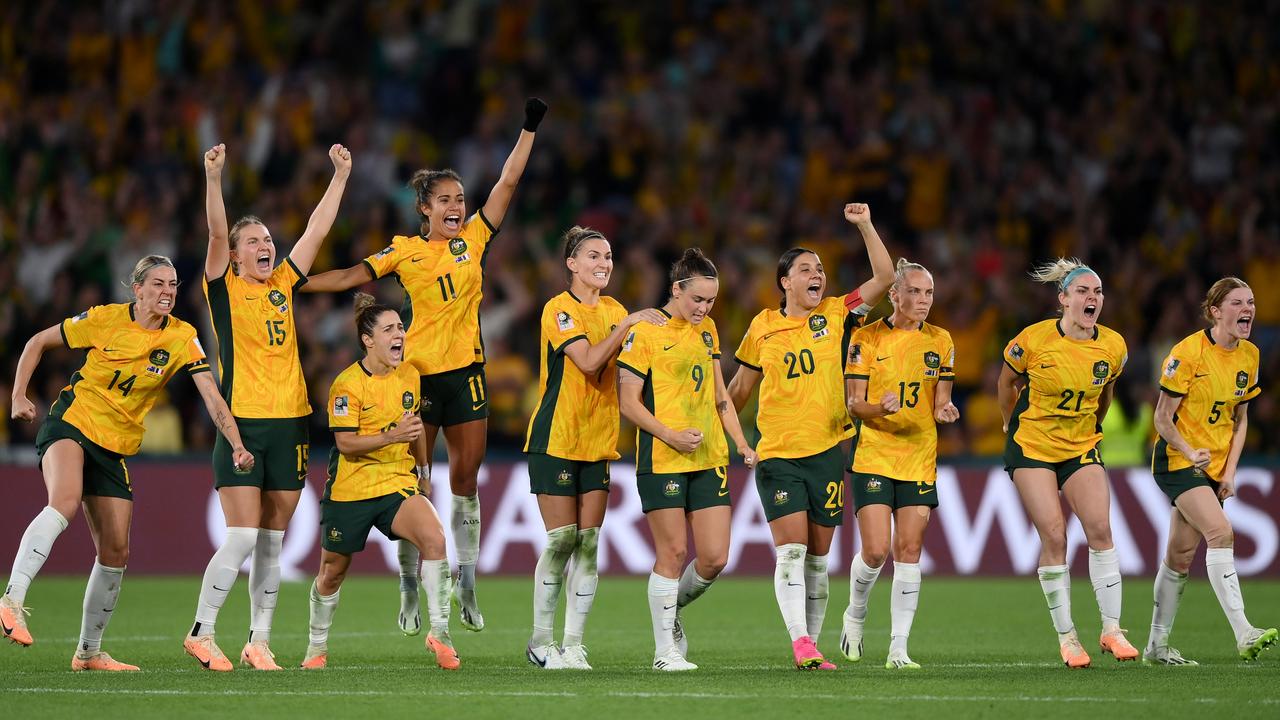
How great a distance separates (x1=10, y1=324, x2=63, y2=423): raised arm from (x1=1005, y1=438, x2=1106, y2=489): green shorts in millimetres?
5949

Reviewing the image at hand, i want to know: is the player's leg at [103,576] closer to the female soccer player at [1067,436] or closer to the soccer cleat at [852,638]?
the soccer cleat at [852,638]

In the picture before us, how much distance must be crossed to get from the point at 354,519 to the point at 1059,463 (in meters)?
4.45

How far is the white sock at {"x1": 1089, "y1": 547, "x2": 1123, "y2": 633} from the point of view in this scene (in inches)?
409

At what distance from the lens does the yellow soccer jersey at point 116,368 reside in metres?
10.0

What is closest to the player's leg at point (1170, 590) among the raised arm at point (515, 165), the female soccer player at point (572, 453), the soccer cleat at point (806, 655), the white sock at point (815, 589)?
the white sock at point (815, 589)

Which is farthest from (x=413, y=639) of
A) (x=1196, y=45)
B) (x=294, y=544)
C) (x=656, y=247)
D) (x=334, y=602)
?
(x=1196, y=45)

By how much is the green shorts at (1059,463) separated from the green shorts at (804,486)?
1.17 m

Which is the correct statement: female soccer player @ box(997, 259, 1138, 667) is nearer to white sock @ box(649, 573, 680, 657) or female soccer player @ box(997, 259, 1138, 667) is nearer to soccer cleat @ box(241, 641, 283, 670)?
white sock @ box(649, 573, 680, 657)

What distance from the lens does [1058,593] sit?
10297 mm

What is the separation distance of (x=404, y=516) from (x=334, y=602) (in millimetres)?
696

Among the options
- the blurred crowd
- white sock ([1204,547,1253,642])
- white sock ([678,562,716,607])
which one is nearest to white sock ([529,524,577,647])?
white sock ([678,562,716,607])

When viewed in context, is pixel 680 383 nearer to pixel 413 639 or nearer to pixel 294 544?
pixel 413 639

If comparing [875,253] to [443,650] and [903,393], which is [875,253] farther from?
[443,650]

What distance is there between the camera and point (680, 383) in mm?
9828
